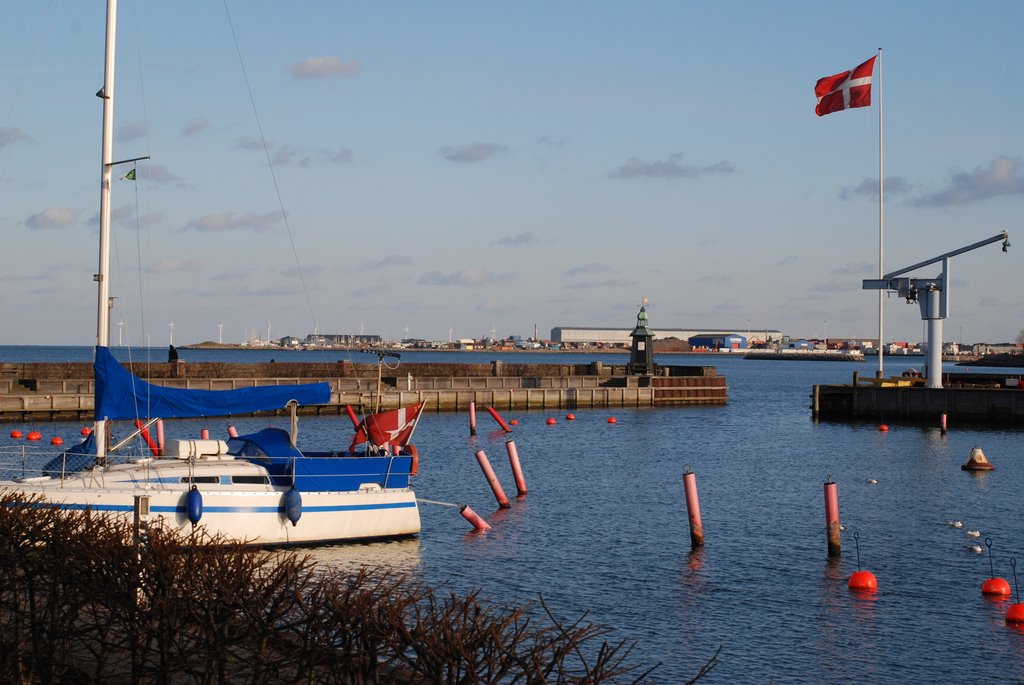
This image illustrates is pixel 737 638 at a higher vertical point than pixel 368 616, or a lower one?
lower

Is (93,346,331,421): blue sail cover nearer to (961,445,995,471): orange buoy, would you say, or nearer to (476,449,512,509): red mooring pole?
(476,449,512,509): red mooring pole

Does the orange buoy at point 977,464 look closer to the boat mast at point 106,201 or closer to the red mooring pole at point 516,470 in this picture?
the red mooring pole at point 516,470

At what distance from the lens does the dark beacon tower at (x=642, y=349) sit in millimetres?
92688

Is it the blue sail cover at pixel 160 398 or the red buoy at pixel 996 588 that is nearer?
the red buoy at pixel 996 588

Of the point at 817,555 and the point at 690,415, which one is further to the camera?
the point at 690,415

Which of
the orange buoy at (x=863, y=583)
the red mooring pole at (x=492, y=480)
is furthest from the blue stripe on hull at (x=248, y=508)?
the orange buoy at (x=863, y=583)

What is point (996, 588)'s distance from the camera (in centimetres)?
2486

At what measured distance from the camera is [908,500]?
40312 millimetres

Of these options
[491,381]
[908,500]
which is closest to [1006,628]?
[908,500]

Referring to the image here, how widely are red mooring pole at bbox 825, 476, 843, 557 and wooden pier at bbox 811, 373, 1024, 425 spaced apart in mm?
47542

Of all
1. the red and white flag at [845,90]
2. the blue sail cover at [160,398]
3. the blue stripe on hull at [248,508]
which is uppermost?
A: the red and white flag at [845,90]

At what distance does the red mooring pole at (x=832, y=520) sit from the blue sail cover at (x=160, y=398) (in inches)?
507

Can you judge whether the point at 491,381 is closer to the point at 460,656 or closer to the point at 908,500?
the point at 908,500

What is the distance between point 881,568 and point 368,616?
20.7 metres
